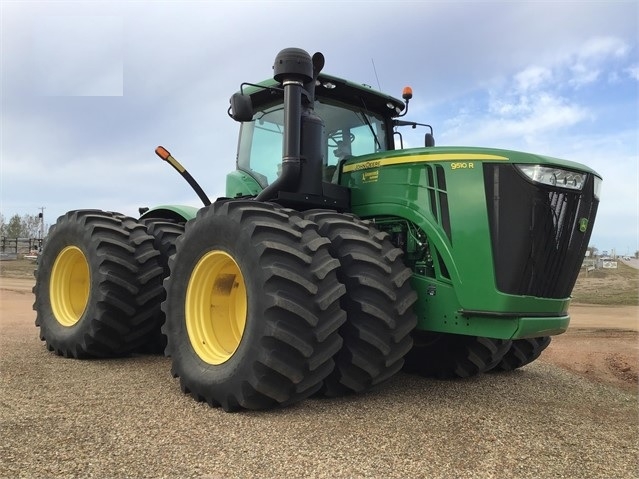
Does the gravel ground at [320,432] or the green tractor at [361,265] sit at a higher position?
the green tractor at [361,265]

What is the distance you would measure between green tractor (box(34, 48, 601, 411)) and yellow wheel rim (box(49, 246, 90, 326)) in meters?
2.23

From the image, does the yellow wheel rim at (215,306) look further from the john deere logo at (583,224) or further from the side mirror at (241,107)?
the john deere logo at (583,224)

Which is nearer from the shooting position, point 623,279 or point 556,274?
point 556,274

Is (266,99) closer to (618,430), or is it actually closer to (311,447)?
(311,447)

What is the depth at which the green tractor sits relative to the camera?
3.70 meters

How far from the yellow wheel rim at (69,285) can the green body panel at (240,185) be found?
1.82m

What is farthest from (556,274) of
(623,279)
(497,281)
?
(623,279)

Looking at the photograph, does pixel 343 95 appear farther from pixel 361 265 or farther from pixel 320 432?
pixel 320 432

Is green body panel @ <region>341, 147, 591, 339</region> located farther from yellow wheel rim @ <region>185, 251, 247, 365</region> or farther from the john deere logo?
yellow wheel rim @ <region>185, 251, 247, 365</region>

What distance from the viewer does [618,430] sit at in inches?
147

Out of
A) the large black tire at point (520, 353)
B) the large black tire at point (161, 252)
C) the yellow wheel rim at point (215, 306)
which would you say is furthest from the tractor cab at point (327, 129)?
the large black tire at point (520, 353)

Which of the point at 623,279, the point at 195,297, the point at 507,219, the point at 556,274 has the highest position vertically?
the point at 507,219

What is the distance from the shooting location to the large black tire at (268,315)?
142 inches

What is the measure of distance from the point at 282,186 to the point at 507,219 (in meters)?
1.76
